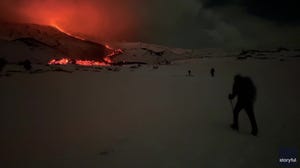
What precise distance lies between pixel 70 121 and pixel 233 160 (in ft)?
19.9

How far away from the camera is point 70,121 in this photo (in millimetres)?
8453

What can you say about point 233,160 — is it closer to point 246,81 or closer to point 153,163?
point 153,163

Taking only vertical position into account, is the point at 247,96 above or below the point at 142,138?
above

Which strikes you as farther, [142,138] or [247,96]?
[247,96]

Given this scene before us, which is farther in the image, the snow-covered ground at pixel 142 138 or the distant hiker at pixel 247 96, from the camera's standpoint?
the distant hiker at pixel 247 96

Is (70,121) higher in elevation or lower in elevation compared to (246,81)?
lower

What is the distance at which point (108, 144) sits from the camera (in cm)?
595

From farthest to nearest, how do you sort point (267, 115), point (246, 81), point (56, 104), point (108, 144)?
point (56, 104) < point (267, 115) < point (246, 81) < point (108, 144)

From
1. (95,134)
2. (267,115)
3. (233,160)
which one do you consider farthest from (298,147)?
(95,134)

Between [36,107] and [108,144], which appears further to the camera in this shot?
[36,107]

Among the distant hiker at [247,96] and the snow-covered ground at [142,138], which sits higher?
the distant hiker at [247,96]

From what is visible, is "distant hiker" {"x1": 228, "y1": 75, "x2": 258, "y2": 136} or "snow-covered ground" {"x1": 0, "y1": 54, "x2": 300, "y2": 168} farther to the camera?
"distant hiker" {"x1": 228, "y1": 75, "x2": 258, "y2": 136}

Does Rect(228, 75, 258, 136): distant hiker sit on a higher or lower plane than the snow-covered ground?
higher

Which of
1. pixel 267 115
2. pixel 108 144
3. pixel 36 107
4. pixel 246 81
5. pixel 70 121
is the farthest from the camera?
pixel 36 107
